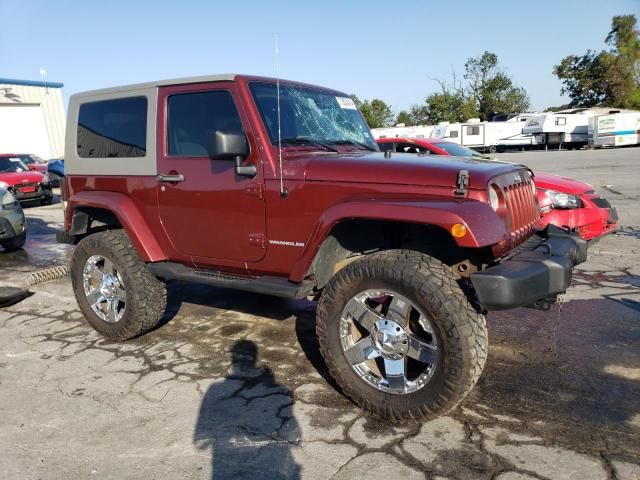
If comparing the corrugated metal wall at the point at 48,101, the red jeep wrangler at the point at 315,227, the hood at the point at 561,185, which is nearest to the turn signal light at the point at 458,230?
the red jeep wrangler at the point at 315,227

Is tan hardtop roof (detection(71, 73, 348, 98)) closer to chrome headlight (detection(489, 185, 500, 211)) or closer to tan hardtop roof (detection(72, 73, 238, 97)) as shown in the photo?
tan hardtop roof (detection(72, 73, 238, 97))

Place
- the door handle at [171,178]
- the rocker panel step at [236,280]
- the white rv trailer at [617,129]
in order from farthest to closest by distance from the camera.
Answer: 1. the white rv trailer at [617,129]
2. the door handle at [171,178]
3. the rocker panel step at [236,280]

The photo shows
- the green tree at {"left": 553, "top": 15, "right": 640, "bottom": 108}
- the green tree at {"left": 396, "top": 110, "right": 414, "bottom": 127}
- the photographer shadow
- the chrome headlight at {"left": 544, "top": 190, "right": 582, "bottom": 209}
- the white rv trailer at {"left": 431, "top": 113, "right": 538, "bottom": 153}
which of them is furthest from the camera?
the green tree at {"left": 396, "top": 110, "right": 414, "bottom": 127}

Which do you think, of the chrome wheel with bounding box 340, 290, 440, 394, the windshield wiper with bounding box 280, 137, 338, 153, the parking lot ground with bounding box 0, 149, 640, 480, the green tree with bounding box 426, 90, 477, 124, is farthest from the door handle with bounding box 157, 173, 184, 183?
the green tree with bounding box 426, 90, 477, 124

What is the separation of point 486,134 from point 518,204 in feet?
119

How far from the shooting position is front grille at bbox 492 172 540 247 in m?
3.20

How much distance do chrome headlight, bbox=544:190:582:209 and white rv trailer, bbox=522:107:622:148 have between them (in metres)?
32.8

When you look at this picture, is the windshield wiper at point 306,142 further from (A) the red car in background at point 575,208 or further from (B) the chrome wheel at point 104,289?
(A) the red car in background at point 575,208

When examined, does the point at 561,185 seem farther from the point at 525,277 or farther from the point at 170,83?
the point at 170,83

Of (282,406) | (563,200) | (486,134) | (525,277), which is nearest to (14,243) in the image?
(282,406)

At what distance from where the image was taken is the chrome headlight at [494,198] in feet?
9.90

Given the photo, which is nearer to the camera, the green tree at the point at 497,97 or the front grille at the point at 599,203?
the front grille at the point at 599,203

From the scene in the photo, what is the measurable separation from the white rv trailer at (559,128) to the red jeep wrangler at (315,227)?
117 feet

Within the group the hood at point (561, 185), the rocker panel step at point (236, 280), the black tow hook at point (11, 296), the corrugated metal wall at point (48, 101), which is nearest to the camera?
the rocker panel step at point (236, 280)
